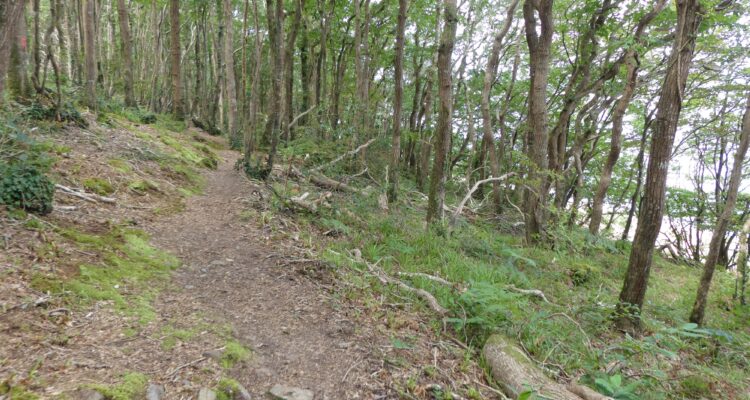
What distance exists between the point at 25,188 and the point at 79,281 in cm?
143

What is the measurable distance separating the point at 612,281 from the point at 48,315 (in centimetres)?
891

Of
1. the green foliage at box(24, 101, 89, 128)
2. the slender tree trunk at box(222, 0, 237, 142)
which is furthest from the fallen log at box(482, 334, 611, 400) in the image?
the slender tree trunk at box(222, 0, 237, 142)

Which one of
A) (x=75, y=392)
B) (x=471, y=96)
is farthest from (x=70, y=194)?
(x=471, y=96)

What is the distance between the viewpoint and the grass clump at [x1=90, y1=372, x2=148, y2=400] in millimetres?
2172

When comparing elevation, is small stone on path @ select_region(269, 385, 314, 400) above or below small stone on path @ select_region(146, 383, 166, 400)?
below

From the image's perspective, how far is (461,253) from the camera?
664 cm

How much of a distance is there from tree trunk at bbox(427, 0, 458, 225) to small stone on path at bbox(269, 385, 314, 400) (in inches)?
194

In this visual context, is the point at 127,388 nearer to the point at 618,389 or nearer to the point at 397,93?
the point at 618,389

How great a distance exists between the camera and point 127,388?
7.45ft

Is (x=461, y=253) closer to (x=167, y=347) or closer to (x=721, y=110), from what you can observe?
(x=167, y=347)

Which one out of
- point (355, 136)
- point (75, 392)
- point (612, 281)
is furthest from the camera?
point (355, 136)

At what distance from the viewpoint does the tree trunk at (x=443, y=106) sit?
20.6ft

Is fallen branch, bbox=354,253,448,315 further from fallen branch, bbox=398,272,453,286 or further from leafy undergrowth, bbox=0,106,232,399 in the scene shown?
leafy undergrowth, bbox=0,106,232,399

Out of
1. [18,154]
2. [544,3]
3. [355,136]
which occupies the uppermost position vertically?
[544,3]
